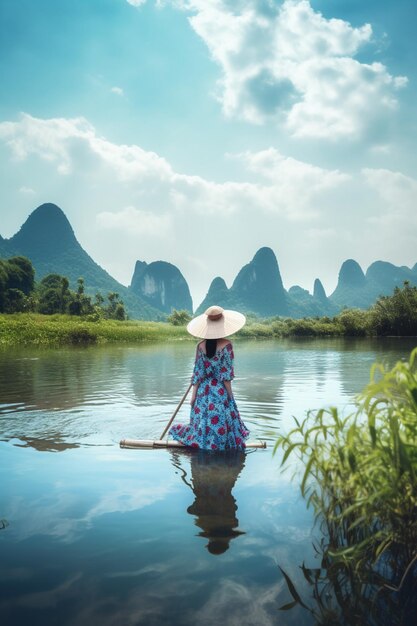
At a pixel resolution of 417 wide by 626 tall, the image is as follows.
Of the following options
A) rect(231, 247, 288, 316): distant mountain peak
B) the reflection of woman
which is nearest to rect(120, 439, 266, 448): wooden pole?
the reflection of woman

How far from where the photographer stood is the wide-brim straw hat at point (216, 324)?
4.19 m

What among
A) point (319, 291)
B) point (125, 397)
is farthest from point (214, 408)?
point (319, 291)

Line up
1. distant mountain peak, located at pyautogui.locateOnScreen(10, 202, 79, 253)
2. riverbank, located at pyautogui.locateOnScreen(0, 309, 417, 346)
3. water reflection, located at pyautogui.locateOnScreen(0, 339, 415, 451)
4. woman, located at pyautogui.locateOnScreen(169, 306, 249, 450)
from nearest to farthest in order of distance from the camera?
1. woman, located at pyautogui.locateOnScreen(169, 306, 249, 450)
2. water reflection, located at pyautogui.locateOnScreen(0, 339, 415, 451)
3. riverbank, located at pyautogui.locateOnScreen(0, 309, 417, 346)
4. distant mountain peak, located at pyautogui.locateOnScreen(10, 202, 79, 253)

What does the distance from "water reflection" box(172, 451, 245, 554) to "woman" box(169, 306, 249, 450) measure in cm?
14

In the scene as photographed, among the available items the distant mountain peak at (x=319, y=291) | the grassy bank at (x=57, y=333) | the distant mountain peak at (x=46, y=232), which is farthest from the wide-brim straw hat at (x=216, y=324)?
the distant mountain peak at (x=319, y=291)

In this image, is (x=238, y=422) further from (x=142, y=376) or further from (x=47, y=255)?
(x=47, y=255)

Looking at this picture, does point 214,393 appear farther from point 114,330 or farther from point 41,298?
point 41,298

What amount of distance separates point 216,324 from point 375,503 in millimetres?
2451

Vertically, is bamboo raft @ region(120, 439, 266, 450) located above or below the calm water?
above

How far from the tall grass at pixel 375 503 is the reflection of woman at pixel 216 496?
59 centimetres

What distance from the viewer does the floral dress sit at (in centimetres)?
442

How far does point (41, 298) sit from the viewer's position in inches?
2117

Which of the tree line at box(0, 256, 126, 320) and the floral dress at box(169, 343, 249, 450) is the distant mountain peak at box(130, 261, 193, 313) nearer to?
the tree line at box(0, 256, 126, 320)

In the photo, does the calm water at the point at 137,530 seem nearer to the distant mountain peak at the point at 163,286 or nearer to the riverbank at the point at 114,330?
the riverbank at the point at 114,330
